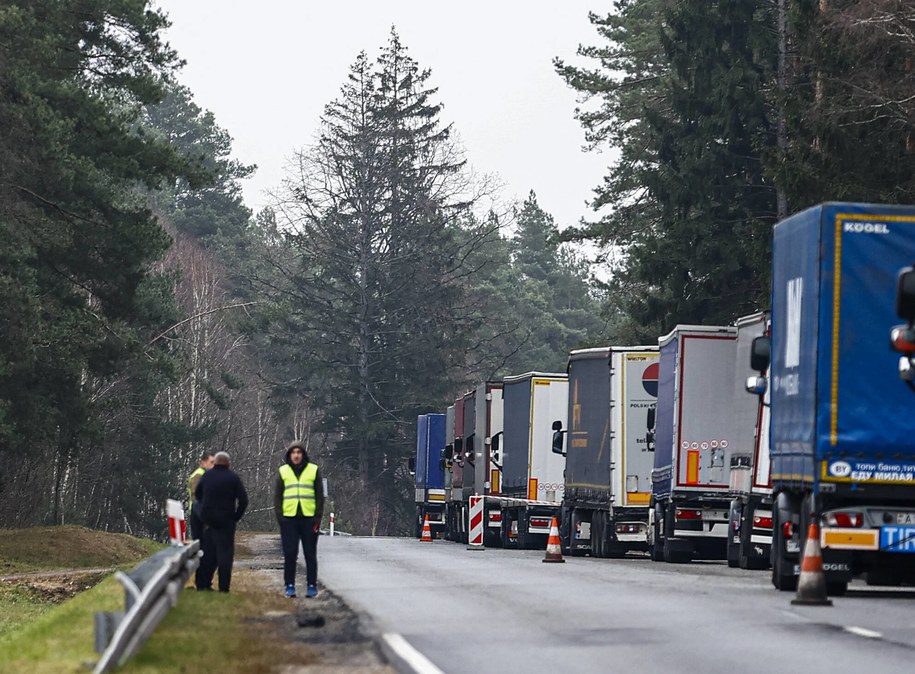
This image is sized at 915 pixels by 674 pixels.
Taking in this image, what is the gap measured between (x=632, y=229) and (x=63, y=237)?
949 inches

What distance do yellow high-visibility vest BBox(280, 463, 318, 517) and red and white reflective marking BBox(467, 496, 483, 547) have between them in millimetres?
22659

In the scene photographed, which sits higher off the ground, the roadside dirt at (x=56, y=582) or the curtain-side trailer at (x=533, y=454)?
the curtain-side trailer at (x=533, y=454)

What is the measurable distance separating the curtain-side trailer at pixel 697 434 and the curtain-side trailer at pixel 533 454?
9.42m

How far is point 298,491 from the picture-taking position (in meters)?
20.3

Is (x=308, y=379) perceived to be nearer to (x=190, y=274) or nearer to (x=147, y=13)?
(x=190, y=274)

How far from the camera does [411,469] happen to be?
232 feet

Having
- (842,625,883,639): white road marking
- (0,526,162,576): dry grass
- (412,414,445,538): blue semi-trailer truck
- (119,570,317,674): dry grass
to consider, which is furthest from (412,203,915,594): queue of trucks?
(0,526,162,576): dry grass

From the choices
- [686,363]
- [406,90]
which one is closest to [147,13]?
[686,363]

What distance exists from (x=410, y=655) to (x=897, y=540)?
7.57 m

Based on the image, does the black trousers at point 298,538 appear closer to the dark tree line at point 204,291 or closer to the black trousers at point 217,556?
the black trousers at point 217,556

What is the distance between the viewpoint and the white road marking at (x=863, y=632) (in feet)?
47.8

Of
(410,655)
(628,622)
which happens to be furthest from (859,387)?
(410,655)

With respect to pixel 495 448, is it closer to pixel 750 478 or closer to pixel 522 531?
pixel 522 531

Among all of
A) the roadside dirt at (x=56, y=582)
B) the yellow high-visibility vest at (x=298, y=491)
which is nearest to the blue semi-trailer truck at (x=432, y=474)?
the roadside dirt at (x=56, y=582)
